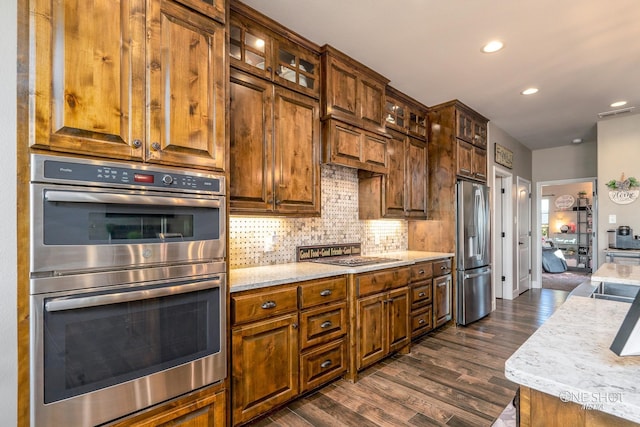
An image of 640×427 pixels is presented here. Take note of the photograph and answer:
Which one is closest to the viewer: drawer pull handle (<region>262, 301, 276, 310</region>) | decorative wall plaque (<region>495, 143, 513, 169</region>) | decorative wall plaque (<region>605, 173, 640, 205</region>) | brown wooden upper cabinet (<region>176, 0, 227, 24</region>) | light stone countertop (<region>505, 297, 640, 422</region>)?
light stone countertop (<region>505, 297, 640, 422</region>)

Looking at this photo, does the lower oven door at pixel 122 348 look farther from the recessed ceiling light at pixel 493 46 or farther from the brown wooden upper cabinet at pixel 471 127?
the brown wooden upper cabinet at pixel 471 127

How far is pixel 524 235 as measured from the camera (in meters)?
6.00

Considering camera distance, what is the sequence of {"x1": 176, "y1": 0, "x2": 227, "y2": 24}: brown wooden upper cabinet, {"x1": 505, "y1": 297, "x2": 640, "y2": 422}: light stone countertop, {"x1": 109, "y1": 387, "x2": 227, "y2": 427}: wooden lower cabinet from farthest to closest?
{"x1": 176, "y1": 0, "x2": 227, "y2": 24}: brown wooden upper cabinet, {"x1": 109, "y1": 387, "x2": 227, "y2": 427}: wooden lower cabinet, {"x1": 505, "y1": 297, "x2": 640, "y2": 422}: light stone countertop

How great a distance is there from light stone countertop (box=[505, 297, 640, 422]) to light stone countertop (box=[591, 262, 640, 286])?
1.03m

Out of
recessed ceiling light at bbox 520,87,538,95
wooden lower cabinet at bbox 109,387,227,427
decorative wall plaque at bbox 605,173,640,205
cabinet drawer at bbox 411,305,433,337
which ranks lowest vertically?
cabinet drawer at bbox 411,305,433,337

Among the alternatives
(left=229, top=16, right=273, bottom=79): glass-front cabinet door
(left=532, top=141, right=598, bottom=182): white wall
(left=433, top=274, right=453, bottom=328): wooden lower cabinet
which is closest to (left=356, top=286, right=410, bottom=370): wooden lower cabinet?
(left=433, top=274, right=453, bottom=328): wooden lower cabinet

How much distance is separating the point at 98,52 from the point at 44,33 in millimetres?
176

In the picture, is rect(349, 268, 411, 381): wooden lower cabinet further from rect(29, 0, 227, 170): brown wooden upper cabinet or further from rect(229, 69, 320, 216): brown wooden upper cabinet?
rect(29, 0, 227, 170): brown wooden upper cabinet

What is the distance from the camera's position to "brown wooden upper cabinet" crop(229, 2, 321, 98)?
2.17m

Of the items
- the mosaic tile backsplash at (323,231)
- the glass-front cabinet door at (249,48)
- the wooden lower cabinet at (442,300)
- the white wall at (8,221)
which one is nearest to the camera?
the white wall at (8,221)

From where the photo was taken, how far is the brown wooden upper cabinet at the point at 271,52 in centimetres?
217

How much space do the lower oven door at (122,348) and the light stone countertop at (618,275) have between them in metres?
2.22

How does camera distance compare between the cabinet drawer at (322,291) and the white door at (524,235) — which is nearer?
the cabinet drawer at (322,291)

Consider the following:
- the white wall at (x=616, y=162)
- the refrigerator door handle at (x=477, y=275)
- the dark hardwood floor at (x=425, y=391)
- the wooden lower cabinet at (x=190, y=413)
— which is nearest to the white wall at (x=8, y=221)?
the wooden lower cabinet at (x=190, y=413)
